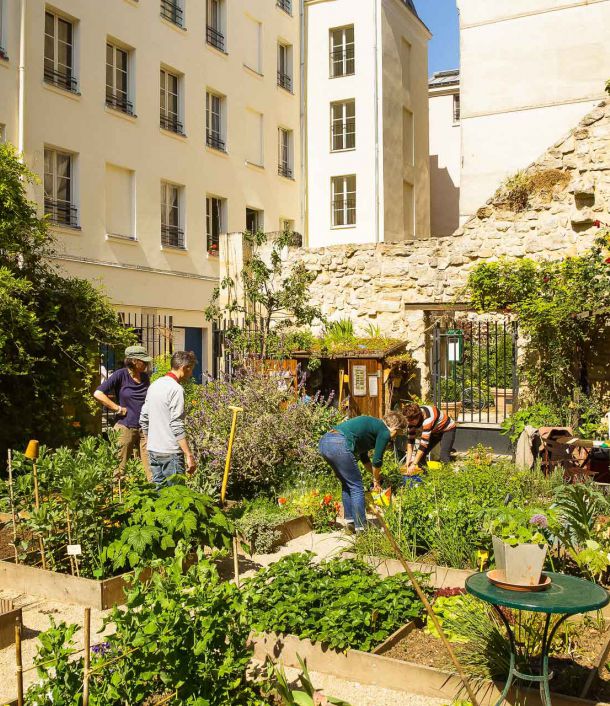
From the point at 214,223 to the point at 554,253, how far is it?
1314cm

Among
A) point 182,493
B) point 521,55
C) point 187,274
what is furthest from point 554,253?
point 187,274

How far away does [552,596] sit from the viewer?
3.56m

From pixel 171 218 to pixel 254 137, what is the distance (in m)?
4.55

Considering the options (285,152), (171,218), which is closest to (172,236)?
(171,218)

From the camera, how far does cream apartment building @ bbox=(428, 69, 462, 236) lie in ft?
97.6

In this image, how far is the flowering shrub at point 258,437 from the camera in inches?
339

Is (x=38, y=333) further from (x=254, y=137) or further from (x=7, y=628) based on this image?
(x=254, y=137)

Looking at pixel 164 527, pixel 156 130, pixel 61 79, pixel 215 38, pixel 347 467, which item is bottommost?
pixel 164 527

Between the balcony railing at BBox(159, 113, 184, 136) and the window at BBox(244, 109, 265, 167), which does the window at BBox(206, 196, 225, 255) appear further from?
the balcony railing at BBox(159, 113, 184, 136)

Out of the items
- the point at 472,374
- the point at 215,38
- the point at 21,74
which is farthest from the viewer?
Answer: the point at 215,38

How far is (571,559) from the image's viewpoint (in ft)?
19.4

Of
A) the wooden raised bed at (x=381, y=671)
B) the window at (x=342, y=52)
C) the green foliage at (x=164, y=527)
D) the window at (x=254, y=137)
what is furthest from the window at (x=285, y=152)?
the wooden raised bed at (x=381, y=671)

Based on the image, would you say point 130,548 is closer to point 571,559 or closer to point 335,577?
point 335,577

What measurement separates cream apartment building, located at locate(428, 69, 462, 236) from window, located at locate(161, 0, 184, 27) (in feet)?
39.6
